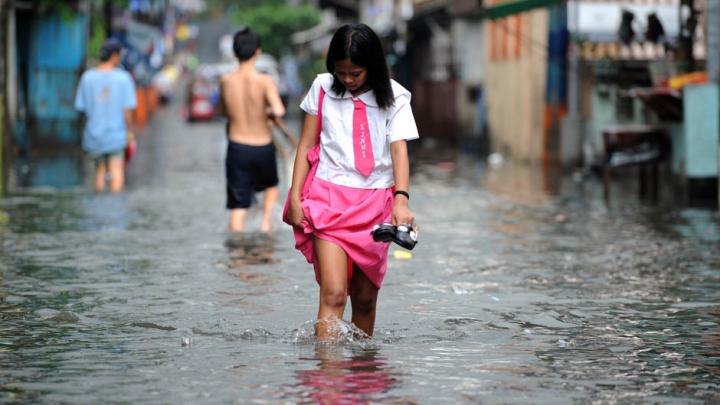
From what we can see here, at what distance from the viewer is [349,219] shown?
609 cm

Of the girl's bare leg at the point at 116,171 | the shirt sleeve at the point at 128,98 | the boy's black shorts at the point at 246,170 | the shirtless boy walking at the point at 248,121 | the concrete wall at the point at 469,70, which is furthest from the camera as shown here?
the concrete wall at the point at 469,70

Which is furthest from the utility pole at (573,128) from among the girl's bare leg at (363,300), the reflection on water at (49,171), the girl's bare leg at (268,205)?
the girl's bare leg at (363,300)

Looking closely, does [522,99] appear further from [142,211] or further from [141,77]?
[141,77]

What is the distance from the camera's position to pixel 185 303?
26.3 feet

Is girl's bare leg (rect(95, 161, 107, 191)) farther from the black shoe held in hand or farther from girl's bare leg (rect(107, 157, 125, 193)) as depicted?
the black shoe held in hand

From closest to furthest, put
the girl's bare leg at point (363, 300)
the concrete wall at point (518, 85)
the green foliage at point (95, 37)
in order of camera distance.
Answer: the girl's bare leg at point (363, 300), the concrete wall at point (518, 85), the green foliage at point (95, 37)

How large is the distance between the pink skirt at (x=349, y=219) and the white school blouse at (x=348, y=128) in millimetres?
57

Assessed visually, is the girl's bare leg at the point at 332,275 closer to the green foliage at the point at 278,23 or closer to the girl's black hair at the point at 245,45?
the girl's black hair at the point at 245,45

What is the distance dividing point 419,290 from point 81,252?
10.1 feet

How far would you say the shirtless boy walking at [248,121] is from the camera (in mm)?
10852

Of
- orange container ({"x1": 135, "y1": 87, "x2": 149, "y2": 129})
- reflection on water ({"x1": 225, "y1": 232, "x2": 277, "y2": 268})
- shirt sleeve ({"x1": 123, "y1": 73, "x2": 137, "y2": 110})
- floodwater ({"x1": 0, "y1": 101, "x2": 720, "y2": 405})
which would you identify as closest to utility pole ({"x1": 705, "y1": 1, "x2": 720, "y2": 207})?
floodwater ({"x1": 0, "y1": 101, "x2": 720, "y2": 405})

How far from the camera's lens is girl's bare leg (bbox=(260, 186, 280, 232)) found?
11.5m

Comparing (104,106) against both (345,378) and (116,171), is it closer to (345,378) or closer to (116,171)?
(116,171)

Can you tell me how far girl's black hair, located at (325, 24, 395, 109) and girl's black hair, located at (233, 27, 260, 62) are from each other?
4.76 metres
